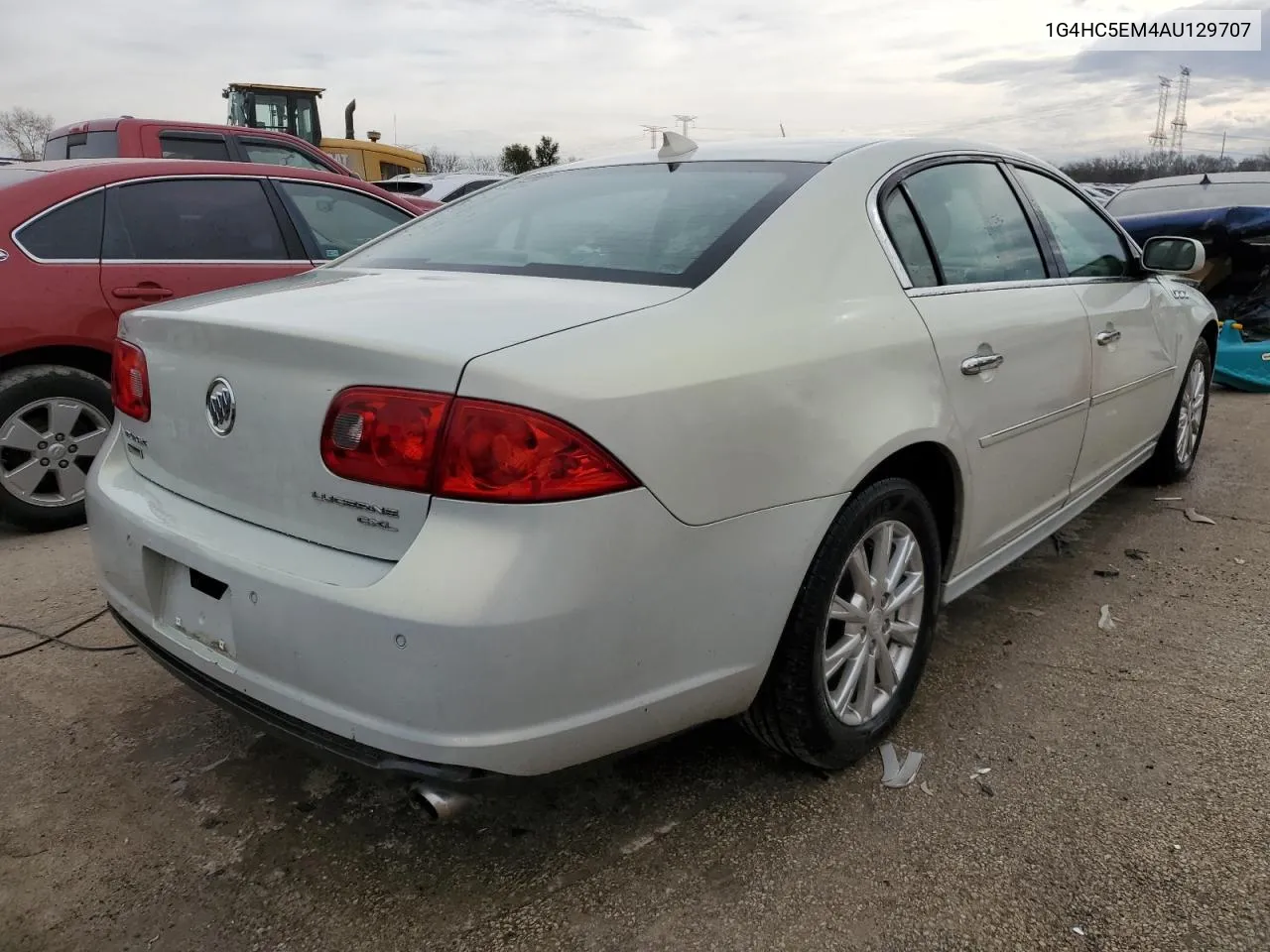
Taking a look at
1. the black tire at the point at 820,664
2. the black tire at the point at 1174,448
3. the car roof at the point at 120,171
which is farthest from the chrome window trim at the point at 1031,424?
the car roof at the point at 120,171

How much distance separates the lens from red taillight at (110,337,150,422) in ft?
7.27

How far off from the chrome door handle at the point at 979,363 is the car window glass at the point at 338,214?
3.58m

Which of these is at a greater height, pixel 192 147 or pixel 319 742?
pixel 192 147

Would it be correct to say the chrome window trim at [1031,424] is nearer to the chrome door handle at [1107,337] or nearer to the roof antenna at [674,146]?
the chrome door handle at [1107,337]

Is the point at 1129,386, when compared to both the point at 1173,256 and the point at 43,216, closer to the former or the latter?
the point at 1173,256

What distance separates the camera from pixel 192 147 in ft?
27.5

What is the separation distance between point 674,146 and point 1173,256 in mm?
2145

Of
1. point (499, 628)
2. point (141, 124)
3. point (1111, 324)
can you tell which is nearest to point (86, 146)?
point (141, 124)

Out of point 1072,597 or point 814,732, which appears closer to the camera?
point 814,732

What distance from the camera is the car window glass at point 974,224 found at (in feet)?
8.73

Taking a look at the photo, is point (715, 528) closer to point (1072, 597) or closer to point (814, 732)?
→ point (814, 732)

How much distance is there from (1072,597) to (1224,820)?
134 cm

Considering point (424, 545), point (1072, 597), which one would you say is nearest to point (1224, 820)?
point (1072, 597)

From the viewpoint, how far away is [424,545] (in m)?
1.63
